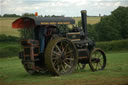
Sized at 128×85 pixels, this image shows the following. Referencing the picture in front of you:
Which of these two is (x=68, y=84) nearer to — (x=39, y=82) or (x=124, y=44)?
(x=39, y=82)

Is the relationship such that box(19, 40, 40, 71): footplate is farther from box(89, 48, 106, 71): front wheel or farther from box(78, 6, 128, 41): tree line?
box(78, 6, 128, 41): tree line

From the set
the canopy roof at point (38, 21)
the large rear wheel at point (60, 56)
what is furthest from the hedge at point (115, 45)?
the canopy roof at point (38, 21)

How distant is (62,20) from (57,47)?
1.51 metres

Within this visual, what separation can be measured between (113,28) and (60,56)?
51050 millimetres

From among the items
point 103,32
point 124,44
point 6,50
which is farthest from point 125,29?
point 6,50

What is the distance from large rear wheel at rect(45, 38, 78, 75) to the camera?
12516 mm

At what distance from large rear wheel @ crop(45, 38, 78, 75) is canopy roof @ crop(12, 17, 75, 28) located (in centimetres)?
94

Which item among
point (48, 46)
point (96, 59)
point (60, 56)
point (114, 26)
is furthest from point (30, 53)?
point (114, 26)

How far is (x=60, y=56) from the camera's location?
13219 millimetres

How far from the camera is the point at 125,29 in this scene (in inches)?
2509

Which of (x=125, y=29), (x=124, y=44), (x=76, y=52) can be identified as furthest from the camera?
(x=125, y=29)

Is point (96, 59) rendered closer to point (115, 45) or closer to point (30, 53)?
point (30, 53)

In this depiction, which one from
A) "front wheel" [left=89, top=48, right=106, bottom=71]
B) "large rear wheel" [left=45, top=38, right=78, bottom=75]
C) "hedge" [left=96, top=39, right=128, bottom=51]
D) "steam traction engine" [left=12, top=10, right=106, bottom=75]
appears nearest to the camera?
"large rear wheel" [left=45, top=38, right=78, bottom=75]

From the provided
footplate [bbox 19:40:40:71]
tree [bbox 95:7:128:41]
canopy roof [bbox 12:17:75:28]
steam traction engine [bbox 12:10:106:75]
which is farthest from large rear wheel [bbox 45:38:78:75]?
tree [bbox 95:7:128:41]
